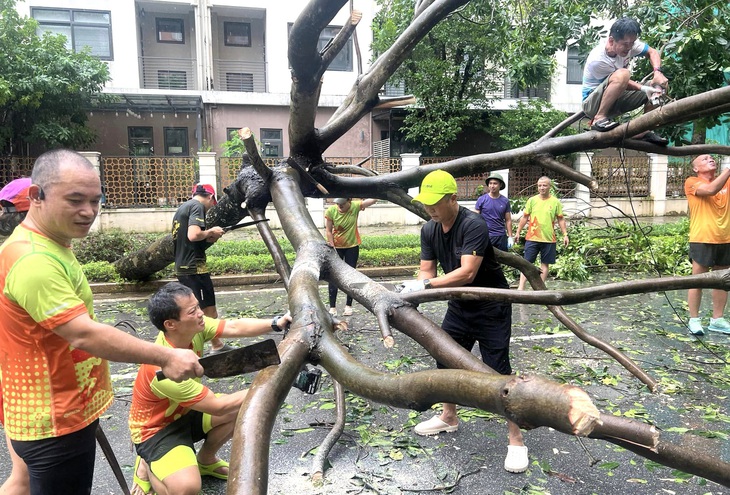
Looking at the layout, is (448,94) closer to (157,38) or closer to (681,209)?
(681,209)

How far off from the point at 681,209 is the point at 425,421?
701 inches

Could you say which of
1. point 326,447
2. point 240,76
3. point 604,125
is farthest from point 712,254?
point 240,76

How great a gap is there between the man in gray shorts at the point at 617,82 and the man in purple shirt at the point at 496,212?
308cm

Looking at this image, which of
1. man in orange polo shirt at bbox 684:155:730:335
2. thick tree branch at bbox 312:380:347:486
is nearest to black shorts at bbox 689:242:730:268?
man in orange polo shirt at bbox 684:155:730:335

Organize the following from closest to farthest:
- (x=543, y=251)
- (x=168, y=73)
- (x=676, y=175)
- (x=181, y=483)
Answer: (x=181, y=483), (x=543, y=251), (x=676, y=175), (x=168, y=73)

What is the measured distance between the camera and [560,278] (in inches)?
353

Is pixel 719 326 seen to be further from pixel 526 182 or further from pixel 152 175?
pixel 152 175

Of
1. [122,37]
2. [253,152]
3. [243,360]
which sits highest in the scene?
[122,37]

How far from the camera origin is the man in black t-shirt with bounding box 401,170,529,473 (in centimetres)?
312

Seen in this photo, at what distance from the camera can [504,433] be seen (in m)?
3.60

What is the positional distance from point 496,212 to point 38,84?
1336cm

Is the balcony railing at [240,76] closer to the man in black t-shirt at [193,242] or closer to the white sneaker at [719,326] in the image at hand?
the man in black t-shirt at [193,242]

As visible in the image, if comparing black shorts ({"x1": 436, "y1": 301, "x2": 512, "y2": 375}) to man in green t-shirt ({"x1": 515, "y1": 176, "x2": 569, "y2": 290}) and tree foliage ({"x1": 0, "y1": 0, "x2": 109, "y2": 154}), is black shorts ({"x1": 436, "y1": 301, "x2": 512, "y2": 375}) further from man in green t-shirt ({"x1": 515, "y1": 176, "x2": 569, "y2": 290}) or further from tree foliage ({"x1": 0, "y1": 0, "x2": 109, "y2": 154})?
tree foliage ({"x1": 0, "y1": 0, "x2": 109, "y2": 154})

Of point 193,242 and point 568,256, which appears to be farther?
point 568,256
